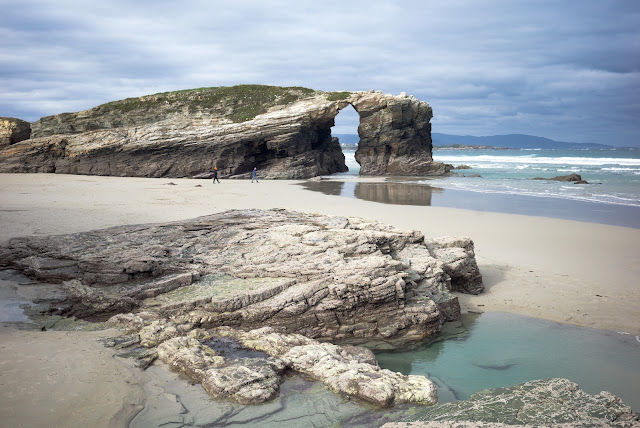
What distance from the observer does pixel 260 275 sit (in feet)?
26.0

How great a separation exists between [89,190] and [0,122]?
20.7m

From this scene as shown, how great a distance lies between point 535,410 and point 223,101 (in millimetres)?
40159

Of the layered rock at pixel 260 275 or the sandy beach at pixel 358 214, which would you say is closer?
the sandy beach at pixel 358 214

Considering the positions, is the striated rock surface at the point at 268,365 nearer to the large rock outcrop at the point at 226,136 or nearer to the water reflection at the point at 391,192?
the water reflection at the point at 391,192

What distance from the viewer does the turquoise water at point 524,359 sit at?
20.0ft

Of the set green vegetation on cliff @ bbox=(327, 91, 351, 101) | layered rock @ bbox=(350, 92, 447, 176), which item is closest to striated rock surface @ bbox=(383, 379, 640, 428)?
green vegetation on cliff @ bbox=(327, 91, 351, 101)

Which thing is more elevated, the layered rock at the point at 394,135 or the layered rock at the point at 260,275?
the layered rock at the point at 394,135

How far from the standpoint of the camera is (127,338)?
6.30 meters

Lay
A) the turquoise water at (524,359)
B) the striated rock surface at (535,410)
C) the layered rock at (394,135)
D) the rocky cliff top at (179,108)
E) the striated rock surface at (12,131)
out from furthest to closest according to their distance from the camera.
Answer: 1. the layered rock at (394,135)
2. the rocky cliff top at (179,108)
3. the striated rock surface at (12,131)
4. the turquoise water at (524,359)
5. the striated rock surface at (535,410)

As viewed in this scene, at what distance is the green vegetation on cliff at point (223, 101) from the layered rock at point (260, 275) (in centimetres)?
3080

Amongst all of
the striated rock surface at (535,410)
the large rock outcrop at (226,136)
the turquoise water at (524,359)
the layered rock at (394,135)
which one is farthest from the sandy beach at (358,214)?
the layered rock at (394,135)

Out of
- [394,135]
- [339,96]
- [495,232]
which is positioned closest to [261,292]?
[495,232]

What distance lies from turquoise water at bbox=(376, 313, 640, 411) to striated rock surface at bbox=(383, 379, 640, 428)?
90cm

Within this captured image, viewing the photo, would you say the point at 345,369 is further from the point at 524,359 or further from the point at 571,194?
the point at 571,194
